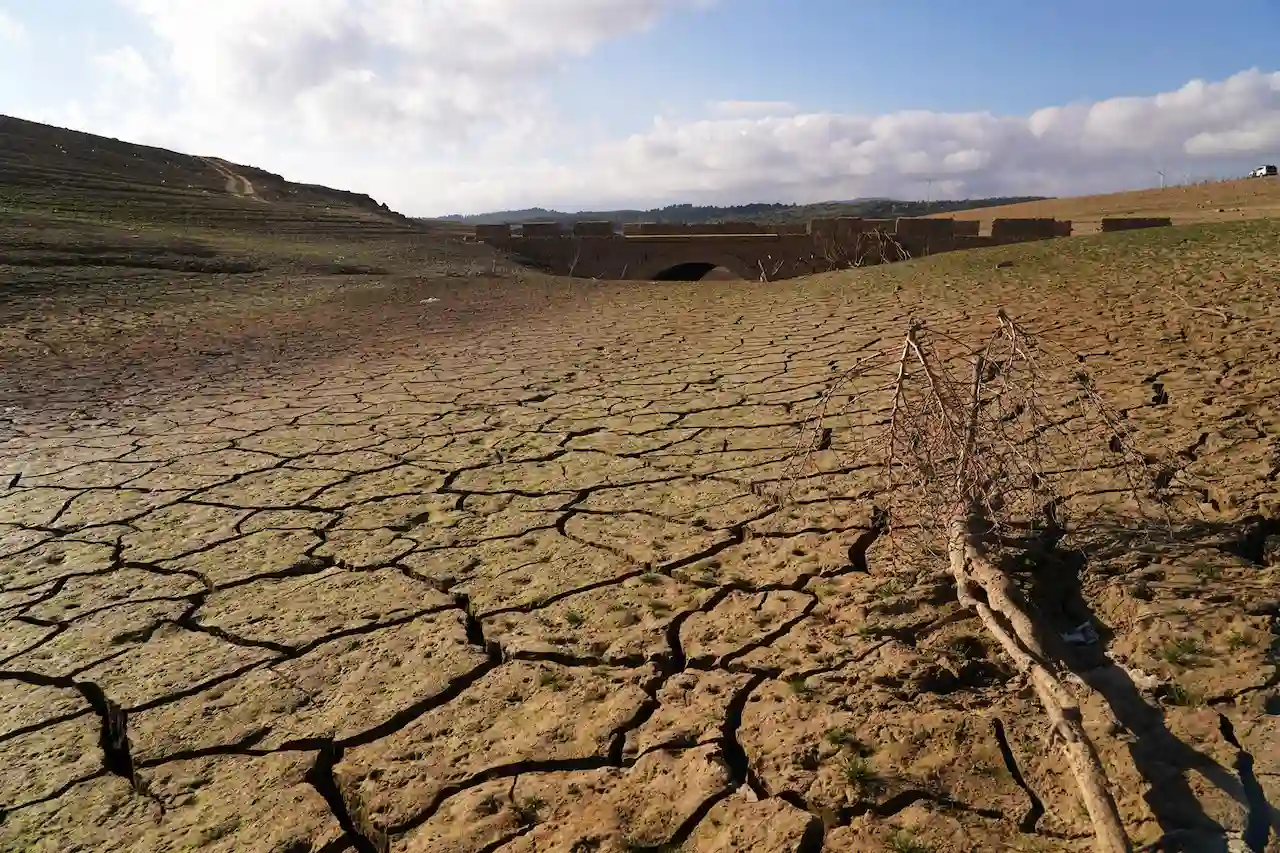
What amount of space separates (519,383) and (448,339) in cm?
192

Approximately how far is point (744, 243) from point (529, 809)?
1071 centimetres

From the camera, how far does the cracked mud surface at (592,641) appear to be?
136 centimetres

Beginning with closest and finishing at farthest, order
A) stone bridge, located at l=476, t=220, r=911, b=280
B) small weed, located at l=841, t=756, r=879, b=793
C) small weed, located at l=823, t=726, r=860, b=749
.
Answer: small weed, located at l=841, t=756, r=879, b=793
small weed, located at l=823, t=726, r=860, b=749
stone bridge, located at l=476, t=220, r=911, b=280

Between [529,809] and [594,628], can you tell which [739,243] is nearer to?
[594,628]

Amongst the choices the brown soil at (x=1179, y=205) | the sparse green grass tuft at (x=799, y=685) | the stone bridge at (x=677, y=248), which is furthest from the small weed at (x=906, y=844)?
the brown soil at (x=1179, y=205)

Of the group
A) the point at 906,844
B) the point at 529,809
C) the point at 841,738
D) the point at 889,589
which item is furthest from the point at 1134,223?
the point at 529,809

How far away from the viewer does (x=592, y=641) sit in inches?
74.1

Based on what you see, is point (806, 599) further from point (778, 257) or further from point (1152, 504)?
point (778, 257)

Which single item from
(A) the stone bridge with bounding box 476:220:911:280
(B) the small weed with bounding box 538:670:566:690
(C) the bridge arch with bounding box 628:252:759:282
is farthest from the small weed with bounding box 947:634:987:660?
(C) the bridge arch with bounding box 628:252:759:282

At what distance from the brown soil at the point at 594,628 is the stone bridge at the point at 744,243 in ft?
17.9

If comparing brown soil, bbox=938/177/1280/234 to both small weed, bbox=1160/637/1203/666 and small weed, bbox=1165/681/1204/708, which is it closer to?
small weed, bbox=1160/637/1203/666

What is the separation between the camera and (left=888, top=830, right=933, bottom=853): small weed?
3.95 ft

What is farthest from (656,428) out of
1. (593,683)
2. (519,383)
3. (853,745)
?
(853,745)

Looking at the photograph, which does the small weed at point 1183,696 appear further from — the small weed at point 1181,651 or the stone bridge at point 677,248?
A: the stone bridge at point 677,248
